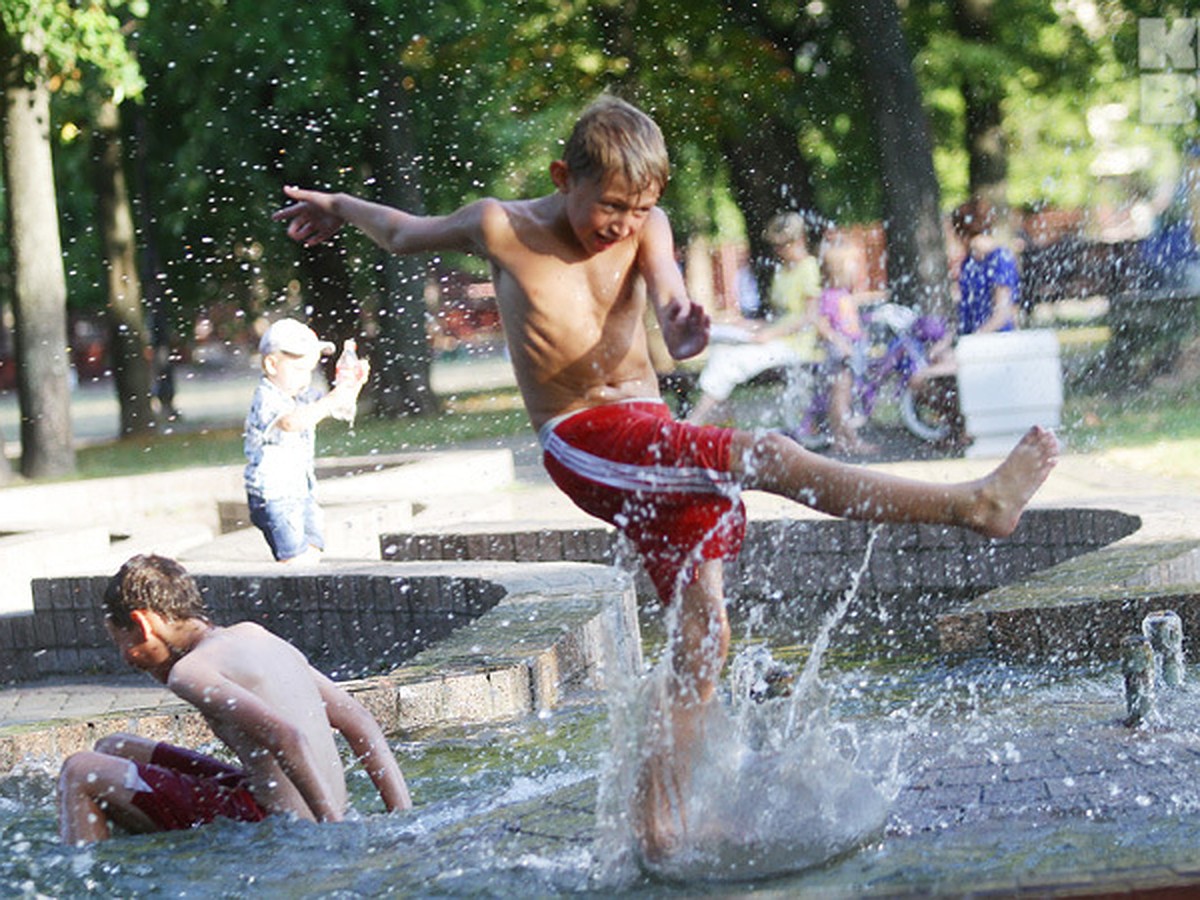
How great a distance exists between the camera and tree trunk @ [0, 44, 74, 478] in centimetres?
2103

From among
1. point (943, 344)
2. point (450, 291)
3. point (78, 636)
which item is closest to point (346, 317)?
point (943, 344)

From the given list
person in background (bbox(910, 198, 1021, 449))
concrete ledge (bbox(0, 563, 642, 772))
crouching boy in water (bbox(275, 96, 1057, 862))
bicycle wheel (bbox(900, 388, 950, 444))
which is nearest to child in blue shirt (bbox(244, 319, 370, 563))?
concrete ledge (bbox(0, 563, 642, 772))

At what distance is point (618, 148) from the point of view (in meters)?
4.60

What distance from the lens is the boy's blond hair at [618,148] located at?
4605 millimetres

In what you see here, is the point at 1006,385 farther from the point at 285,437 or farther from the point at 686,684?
the point at 686,684

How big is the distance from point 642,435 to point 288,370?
4.89 metres

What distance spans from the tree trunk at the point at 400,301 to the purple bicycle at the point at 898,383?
9566 millimetres

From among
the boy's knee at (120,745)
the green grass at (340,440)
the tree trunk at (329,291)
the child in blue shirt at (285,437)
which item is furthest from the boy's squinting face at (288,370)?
the tree trunk at (329,291)

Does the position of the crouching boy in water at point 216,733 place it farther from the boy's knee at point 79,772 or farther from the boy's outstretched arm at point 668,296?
the boy's outstretched arm at point 668,296

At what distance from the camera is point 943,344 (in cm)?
1694

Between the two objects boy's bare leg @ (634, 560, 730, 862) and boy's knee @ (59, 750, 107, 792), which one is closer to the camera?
boy's bare leg @ (634, 560, 730, 862)

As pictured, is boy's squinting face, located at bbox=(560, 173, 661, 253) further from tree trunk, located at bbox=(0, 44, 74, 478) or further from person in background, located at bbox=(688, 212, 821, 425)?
tree trunk, located at bbox=(0, 44, 74, 478)

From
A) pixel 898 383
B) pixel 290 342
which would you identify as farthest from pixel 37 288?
pixel 290 342

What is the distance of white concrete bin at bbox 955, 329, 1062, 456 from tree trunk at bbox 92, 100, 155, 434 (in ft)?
46.1
